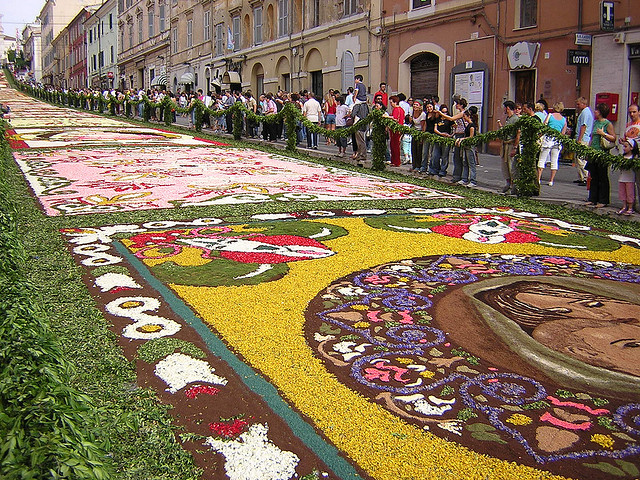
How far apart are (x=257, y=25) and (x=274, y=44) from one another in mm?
2933

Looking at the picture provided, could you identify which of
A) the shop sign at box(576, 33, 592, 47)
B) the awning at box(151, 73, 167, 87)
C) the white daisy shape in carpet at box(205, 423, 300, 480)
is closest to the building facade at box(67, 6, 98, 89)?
the awning at box(151, 73, 167, 87)

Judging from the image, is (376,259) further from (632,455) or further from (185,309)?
(632,455)

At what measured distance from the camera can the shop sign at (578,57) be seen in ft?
46.4

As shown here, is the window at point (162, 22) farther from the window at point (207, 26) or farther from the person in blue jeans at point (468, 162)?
the person in blue jeans at point (468, 162)

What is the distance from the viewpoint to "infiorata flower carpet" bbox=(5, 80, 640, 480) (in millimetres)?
2451

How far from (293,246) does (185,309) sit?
179 centimetres

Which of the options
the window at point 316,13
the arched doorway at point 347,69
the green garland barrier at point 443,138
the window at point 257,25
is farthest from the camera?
the window at point 257,25

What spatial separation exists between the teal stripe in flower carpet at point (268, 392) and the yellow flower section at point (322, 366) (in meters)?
0.05

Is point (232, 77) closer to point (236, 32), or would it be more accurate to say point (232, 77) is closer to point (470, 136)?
point (236, 32)

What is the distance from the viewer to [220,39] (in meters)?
35.2

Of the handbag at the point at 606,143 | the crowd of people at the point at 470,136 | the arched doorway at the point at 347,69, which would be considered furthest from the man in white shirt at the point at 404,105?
the arched doorway at the point at 347,69

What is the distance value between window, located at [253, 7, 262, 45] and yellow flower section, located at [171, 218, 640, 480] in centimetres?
2662

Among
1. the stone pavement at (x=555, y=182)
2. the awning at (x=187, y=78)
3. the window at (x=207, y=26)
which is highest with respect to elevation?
the window at (x=207, y=26)

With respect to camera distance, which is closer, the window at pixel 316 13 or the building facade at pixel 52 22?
the window at pixel 316 13
